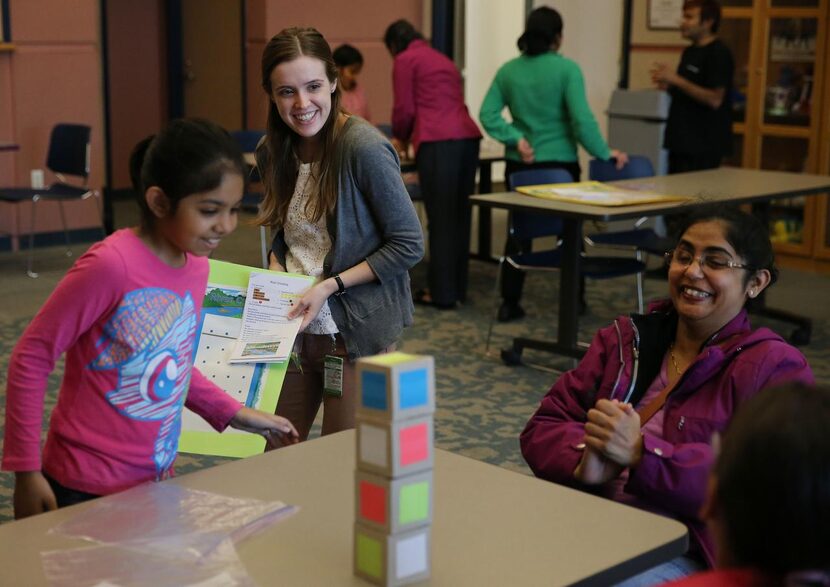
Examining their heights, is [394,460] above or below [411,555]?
above

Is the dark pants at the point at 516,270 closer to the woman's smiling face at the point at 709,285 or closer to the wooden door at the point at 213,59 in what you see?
the woman's smiling face at the point at 709,285

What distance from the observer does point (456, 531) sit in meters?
1.76

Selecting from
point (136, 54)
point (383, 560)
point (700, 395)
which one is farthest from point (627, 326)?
point (136, 54)

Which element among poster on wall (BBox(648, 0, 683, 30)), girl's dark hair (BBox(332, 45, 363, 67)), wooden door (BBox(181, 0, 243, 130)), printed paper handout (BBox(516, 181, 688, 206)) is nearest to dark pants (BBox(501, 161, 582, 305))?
printed paper handout (BBox(516, 181, 688, 206))

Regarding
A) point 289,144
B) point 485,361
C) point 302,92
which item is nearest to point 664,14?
point 485,361

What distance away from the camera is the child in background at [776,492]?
40.5 inches

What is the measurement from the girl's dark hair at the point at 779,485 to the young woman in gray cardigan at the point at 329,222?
151 cm

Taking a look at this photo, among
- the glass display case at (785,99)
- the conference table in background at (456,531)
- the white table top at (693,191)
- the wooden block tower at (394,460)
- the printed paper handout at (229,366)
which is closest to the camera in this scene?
the wooden block tower at (394,460)

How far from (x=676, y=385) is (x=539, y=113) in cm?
388

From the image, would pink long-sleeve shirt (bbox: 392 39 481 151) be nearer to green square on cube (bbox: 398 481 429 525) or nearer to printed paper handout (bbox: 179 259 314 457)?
printed paper handout (bbox: 179 259 314 457)

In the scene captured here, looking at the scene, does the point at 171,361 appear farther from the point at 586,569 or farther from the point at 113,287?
the point at 586,569

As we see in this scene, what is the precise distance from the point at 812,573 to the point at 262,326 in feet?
5.18

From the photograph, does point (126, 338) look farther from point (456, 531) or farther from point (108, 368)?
point (456, 531)

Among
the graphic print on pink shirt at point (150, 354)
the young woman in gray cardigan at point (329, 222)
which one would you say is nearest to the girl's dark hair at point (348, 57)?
the young woman in gray cardigan at point (329, 222)
